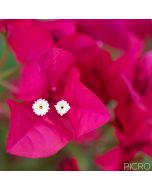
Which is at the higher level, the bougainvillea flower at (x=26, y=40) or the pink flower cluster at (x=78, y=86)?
the bougainvillea flower at (x=26, y=40)

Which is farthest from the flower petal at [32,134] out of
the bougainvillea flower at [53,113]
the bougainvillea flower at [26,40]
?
the bougainvillea flower at [26,40]

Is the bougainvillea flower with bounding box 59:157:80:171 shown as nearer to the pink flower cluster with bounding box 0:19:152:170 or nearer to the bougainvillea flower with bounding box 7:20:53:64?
the pink flower cluster with bounding box 0:19:152:170

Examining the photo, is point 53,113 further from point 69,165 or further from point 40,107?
point 69,165

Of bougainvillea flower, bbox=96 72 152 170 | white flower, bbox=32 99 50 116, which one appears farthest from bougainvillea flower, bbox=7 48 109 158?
bougainvillea flower, bbox=96 72 152 170
